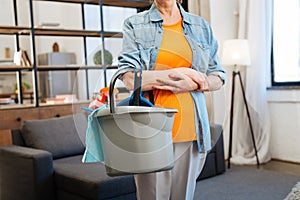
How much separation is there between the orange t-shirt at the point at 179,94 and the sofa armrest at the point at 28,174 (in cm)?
170

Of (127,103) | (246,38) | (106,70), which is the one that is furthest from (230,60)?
(127,103)

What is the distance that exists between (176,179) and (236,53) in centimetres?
290

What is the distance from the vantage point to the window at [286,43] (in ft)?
13.4

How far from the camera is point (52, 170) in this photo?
8.75 ft

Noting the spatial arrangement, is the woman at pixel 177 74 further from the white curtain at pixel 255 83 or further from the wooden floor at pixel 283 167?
the white curtain at pixel 255 83

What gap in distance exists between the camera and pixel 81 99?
121 cm

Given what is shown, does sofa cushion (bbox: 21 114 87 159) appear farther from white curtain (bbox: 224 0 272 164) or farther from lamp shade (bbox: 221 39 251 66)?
white curtain (bbox: 224 0 272 164)

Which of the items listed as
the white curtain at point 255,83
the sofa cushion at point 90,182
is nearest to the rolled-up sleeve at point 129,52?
the sofa cushion at point 90,182

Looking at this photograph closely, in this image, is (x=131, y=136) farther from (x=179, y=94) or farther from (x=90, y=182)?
(x=90, y=182)

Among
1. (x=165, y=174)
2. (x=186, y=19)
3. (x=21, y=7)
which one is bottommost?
(x=165, y=174)

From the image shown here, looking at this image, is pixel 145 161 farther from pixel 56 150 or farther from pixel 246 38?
pixel 246 38

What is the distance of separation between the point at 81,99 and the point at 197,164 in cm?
43

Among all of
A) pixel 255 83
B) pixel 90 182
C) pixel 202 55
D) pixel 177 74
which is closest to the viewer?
pixel 177 74

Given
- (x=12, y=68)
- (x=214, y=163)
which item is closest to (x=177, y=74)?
(x=214, y=163)
